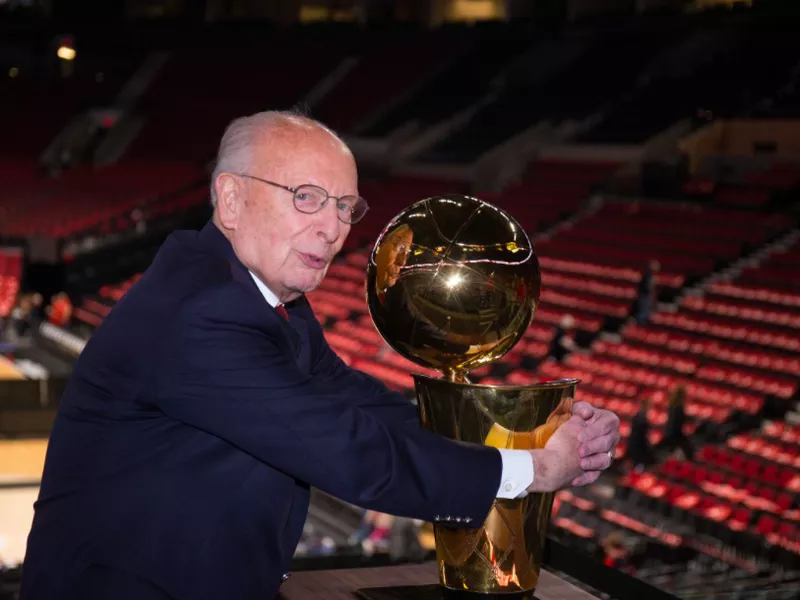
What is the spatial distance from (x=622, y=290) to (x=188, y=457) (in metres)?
9.29

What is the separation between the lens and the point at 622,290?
1030 cm

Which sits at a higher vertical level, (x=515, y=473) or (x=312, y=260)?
(x=312, y=260)

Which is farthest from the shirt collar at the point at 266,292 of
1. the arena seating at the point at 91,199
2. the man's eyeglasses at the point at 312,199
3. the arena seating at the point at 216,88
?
the arena seating at the point at 216,88

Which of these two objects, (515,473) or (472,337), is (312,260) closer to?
(472,337)

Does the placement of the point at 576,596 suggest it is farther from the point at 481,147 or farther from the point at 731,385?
the point at 481,147

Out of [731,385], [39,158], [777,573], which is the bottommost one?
[777,573]

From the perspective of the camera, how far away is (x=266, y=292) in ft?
→ 4.53

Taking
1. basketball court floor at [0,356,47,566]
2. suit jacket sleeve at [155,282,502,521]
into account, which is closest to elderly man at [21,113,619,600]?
suit jacket sleeve at [155,282,502,521]

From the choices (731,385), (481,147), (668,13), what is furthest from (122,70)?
(731,385)

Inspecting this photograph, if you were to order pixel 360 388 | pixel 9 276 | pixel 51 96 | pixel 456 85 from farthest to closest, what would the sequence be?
pixel 51 96, pixel 456 85, pixel 9 276, pixel 360 388

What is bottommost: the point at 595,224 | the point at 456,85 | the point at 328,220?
the point at 328,220

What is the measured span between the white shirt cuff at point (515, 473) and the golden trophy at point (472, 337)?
0.03 meters

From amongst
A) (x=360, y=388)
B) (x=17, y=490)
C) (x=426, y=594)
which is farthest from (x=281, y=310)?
(x=17, y=490)

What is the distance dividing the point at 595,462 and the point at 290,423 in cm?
38
